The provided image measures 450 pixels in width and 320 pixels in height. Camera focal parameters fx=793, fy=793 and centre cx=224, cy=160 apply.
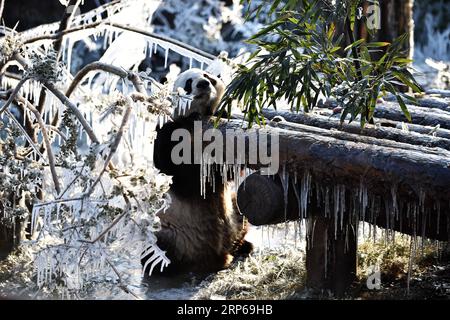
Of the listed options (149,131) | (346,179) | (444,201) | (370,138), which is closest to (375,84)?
(370,138)

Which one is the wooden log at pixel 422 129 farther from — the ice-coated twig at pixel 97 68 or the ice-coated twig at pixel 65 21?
the ice-coated twig at pixel 65 21

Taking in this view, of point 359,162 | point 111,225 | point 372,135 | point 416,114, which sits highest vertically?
point 416,114

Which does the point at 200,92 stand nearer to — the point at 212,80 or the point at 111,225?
the point at 212,80

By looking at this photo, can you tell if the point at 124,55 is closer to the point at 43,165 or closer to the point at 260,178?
the point at 43,165

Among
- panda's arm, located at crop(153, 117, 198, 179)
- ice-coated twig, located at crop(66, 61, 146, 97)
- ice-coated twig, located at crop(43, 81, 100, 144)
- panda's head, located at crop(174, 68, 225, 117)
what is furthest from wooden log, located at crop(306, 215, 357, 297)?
ice-coated twig, located at crop(43, 81, 100, 144)

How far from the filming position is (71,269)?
359 centimetres

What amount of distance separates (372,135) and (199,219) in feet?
4.06

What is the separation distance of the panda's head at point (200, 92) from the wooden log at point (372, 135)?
46 centimetres

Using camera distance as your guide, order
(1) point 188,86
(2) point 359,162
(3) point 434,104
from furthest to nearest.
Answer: (3) point 434,104 < (1) point 188,86 < (2) point 359,162

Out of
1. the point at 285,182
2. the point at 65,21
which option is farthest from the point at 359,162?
the point at 65,21

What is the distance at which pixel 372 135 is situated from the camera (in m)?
3.97

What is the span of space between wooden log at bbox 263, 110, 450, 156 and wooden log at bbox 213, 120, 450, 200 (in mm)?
128

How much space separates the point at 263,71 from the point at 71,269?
4.28 feet

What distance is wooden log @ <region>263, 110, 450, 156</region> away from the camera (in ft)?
12.1
